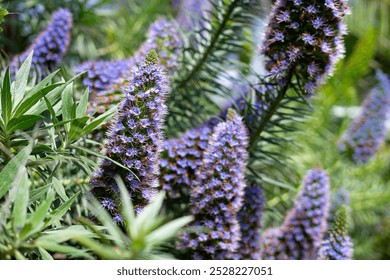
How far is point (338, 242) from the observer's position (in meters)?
0.96

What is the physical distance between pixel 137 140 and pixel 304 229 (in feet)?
1.67

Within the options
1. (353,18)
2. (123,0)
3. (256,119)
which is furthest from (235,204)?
(353,18)

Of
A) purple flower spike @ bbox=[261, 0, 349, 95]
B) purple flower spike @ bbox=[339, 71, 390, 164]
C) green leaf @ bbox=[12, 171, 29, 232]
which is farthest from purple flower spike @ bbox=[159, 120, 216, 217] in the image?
purple flower spike @ bbox=[339, 71, 390, 164]

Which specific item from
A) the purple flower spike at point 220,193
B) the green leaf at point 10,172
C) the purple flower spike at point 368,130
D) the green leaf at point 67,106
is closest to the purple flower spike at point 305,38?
the purple flower spike at point 220,193

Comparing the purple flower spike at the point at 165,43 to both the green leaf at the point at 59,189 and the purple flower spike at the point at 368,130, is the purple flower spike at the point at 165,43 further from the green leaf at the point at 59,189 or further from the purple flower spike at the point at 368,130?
the purple flower spike at the point at 368,130

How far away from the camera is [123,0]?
176 centimetres

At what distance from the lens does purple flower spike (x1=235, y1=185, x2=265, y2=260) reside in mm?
980

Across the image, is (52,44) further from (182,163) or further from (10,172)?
(10,172)

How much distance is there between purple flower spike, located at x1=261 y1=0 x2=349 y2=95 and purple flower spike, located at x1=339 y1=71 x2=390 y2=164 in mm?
691

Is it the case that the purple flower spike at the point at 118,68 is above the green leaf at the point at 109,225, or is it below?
above

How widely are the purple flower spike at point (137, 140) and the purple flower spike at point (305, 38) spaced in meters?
0.27

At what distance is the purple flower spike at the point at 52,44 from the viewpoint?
41.5 inches

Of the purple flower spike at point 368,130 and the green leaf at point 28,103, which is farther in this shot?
the purple flower spike at point 368,130
